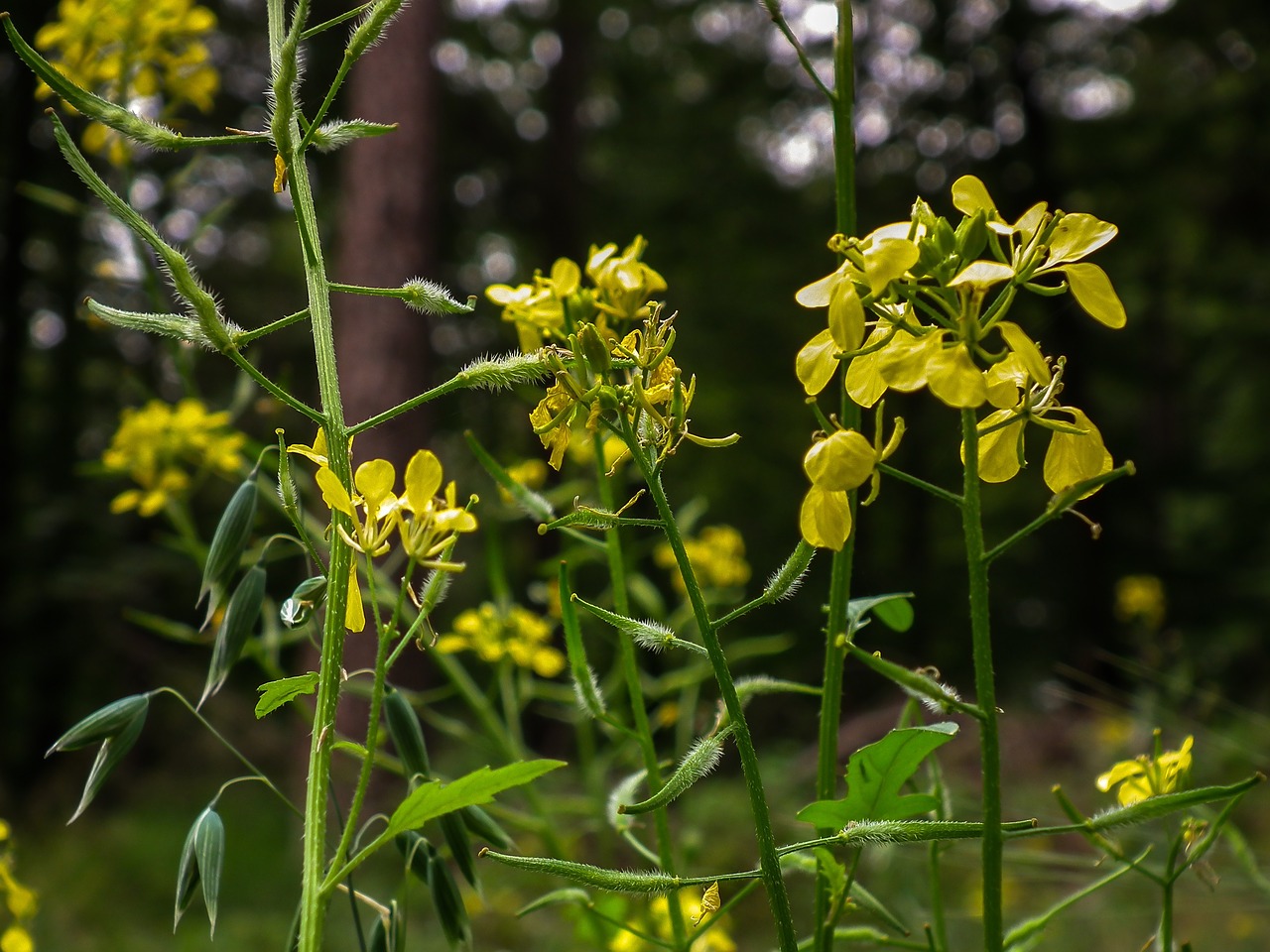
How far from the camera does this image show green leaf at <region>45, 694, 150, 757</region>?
2.49 feet

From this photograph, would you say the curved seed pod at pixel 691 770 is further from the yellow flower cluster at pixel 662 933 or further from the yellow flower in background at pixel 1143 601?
the yellow flower in background at pixel 1143 601

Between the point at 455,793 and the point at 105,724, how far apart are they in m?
0.37

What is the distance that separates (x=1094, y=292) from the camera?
59 cm

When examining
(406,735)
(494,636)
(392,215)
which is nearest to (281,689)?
(406,735)

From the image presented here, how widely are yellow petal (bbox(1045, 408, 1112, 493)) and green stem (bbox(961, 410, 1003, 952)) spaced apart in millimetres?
71

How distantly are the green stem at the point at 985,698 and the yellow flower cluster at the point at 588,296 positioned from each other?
261 millimetres

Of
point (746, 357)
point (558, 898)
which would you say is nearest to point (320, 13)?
point (746, 357)

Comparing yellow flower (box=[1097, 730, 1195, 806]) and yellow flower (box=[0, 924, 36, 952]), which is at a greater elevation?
yellow flower (box=[1097, 730, 1195, 806])

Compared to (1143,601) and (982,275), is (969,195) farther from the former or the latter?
(1143,601)

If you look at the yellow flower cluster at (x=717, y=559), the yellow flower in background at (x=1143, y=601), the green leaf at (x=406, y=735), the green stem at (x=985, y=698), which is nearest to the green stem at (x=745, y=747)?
the green stem at (x=985, y=698)

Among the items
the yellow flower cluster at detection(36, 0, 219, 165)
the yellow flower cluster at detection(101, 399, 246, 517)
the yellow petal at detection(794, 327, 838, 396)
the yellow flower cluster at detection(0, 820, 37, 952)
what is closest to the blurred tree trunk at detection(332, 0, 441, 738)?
the yellow flower cluster at detection(101, 399, 246, 517)

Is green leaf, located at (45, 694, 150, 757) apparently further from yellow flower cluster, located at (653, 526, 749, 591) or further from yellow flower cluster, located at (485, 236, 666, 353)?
yellow flower cluster, located at (653, 526, 749, 591)

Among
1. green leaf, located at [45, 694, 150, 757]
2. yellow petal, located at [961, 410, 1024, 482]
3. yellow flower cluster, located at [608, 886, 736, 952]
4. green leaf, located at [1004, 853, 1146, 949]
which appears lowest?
yellow flower cluster, located at [608, 886, 736, 952]

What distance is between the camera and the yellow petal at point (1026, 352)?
56 centimetres
